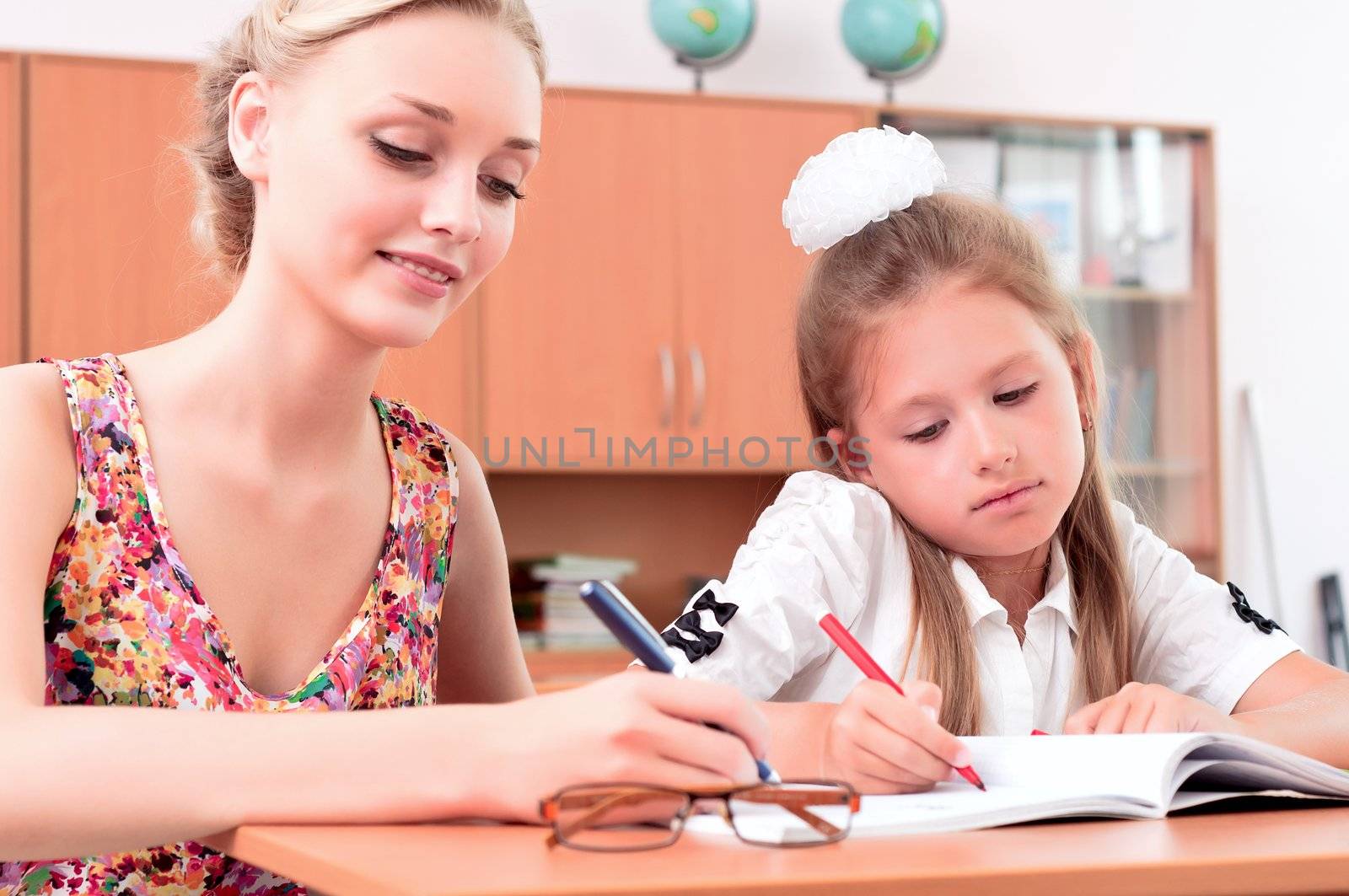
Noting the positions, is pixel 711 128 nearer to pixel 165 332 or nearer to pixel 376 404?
pixel 165 332

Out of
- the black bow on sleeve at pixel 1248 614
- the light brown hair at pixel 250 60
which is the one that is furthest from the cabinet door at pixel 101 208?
the black bow on sleeve at pixel 1248 614

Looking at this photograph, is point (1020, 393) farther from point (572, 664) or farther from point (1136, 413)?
point (1136, 413)

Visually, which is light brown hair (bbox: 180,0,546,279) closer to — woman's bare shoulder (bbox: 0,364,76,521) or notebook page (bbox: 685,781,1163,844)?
woman's bare shoulder (bbox: 0,364,76,521)

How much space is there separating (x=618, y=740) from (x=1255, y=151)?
432cm

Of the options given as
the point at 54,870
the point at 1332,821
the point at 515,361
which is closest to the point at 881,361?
the point at 1332,821

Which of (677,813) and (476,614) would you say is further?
(476,614)

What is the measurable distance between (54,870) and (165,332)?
2.37 metres

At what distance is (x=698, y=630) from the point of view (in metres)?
1.13

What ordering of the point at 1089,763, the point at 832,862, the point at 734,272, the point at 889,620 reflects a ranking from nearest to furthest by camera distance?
the point at 832,862
the point at 1089,763
the point at 889,620
the point at 734,272

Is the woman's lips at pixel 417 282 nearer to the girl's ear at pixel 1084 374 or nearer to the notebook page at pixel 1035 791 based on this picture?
the notebook page at pixel 1035 791

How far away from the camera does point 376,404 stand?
127 centimetres

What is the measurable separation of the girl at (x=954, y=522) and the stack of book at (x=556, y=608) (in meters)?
2.01

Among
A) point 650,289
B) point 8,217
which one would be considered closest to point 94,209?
point 8,217

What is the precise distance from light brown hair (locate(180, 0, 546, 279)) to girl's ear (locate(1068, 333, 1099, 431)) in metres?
0.60
